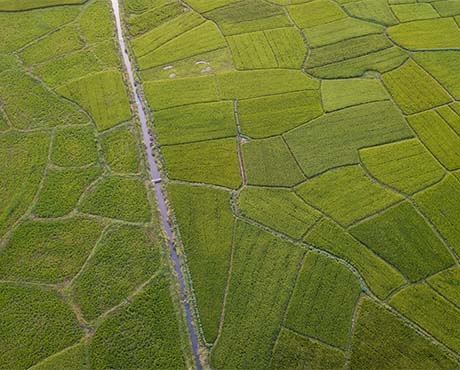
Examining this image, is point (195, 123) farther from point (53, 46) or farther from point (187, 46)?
point (53, 46)

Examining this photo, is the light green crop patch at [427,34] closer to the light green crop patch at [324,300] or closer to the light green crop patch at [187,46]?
the light green crop patch at [187,46]

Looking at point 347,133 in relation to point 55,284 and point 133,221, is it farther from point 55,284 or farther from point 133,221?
point 55,284

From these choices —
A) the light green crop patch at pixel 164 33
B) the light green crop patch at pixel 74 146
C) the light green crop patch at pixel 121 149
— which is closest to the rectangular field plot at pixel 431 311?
the light green crop patch at pixel 121 149

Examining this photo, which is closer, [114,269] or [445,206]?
Answer: [114,269]

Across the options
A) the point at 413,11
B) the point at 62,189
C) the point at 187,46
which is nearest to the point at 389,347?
the point at 62,189

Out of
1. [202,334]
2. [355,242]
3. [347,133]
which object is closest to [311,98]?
[347,133]

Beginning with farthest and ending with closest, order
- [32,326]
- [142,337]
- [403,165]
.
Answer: [403,165]
[32,326]
[142,337]

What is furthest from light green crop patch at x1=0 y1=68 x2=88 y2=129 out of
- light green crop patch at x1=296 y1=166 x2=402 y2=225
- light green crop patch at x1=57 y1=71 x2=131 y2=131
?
light green crop patch at x1=296 y1=166 x2=402 y2=225
